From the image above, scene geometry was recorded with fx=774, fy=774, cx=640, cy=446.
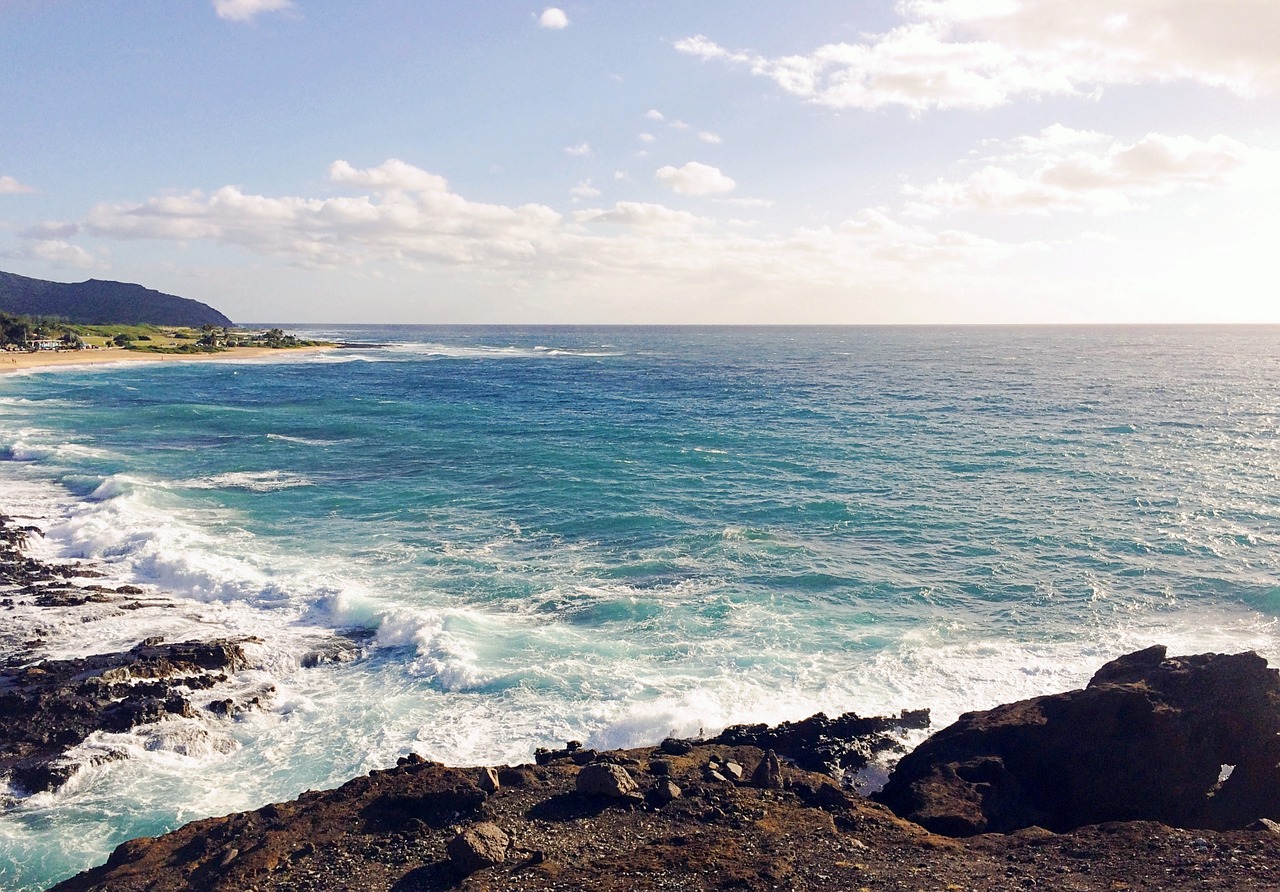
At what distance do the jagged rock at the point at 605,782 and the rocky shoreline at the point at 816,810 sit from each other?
0.03 metres

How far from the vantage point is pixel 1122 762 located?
49.8 feet

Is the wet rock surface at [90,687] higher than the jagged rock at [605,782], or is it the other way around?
the jagged rock at [605,782]

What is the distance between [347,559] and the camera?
1231 inches

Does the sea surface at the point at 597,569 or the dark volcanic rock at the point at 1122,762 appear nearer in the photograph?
the dark volcanic rock at the point at 1122,762

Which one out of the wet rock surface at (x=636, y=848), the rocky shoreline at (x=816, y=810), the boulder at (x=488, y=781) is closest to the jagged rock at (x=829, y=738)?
the rocky shoreline at (x=816, y=810)

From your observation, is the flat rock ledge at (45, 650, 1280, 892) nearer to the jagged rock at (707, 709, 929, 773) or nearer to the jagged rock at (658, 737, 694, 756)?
the jagged rock at (658, 737, 694, 756)

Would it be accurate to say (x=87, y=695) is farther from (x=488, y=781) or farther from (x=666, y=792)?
(x=666, y=792)

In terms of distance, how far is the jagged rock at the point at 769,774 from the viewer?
15500mm

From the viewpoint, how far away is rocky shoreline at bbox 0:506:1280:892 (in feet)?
41.0

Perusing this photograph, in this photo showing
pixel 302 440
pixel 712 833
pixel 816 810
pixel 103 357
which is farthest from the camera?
pixel 103 357

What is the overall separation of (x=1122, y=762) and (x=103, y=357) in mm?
147066

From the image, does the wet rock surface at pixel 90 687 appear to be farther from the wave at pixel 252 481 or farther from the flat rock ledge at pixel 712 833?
the wave at pixel 252 481

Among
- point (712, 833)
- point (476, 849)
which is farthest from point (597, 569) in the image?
point (476, 849)

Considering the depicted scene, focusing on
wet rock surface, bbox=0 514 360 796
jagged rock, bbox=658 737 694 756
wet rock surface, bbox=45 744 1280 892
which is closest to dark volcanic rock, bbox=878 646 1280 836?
wet rock surface, bbox=45 744 1280 892
